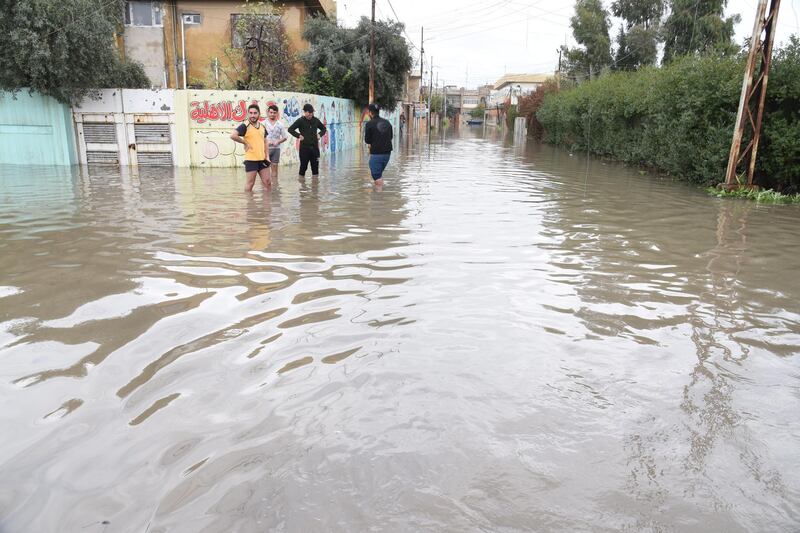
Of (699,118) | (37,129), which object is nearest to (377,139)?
(699,118)

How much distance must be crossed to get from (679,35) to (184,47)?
3118 cm

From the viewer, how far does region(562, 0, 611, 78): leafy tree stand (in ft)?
146

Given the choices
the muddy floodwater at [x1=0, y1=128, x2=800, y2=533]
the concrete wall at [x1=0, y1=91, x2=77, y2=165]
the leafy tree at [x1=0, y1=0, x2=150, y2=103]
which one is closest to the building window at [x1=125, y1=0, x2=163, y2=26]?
the leafy tree at [x1=0, y1=0, x2=150, y2=103]

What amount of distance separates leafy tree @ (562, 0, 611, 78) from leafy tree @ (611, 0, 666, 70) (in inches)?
35.5

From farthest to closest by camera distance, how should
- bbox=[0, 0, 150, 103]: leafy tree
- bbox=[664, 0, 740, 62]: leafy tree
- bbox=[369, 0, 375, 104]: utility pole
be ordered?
1. bbox=[664, 0, 740, 62]: leafy tree
2. bbox=[369, 0, 375, 104]: utility pole
3. bbox=[0, 0, 150, 103]: leafy tree

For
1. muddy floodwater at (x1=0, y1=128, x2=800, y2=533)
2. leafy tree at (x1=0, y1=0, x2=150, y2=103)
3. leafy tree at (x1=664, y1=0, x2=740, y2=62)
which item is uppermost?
leafy tree at (x1=664, y1=0, x2=740, y2=62)

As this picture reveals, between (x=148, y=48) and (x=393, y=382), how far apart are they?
28227 mm

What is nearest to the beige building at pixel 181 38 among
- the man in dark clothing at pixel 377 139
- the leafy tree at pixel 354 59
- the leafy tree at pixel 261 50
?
the leafy tree at pixel 261 50

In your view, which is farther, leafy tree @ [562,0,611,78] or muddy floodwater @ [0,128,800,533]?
leafy tree @ [562,0,611,78]

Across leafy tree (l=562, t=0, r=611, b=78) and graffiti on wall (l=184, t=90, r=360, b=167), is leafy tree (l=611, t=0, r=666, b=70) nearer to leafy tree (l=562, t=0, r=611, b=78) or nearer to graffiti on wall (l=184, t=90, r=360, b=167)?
leafy tree (l=562, t=0, r=611, b=78)

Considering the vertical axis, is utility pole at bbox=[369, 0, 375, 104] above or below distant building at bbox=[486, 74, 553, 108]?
below

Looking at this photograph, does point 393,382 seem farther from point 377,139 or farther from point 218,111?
point 218,111

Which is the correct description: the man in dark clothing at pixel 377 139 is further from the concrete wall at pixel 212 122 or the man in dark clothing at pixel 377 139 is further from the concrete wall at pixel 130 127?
the concrete wall at pixel 130 127

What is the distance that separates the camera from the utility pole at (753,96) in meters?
12.8
